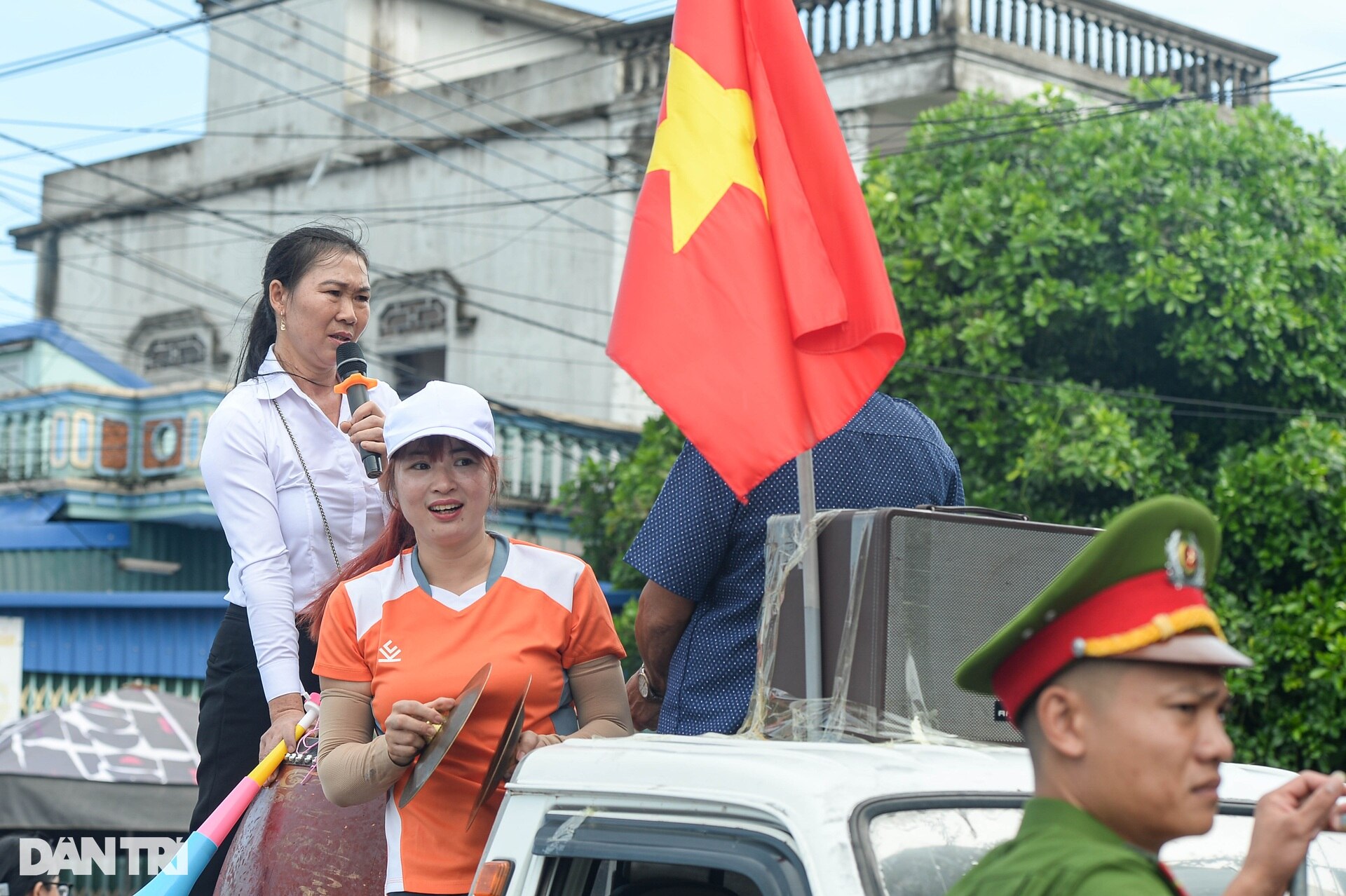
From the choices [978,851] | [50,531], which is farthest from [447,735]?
[50,531]

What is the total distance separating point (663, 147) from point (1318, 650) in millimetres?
6937

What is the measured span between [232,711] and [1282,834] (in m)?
2.66

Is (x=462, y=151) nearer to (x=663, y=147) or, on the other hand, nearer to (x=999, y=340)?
(x=999, y=340)

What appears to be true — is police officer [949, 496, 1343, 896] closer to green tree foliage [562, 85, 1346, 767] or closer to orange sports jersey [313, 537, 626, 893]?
orange sports jersey [313, 537, 626, 893]

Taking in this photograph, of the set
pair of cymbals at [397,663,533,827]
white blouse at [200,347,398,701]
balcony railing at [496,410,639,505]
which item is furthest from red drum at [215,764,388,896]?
balcony railing at [496,410,639,505]

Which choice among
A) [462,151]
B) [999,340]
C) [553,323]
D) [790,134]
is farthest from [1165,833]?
[462,151]

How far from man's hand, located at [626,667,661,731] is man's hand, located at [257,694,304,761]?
0.72 meters

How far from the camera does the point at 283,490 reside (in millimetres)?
3838

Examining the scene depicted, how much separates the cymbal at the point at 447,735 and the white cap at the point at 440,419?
48 centimetres

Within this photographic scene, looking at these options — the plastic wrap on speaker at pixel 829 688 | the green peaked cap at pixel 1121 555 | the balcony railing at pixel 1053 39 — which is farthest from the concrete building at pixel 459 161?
the green peaked cap at pixel 1121 555

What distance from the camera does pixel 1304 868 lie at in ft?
7.98

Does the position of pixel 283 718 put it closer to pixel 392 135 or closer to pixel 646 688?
→ pixel 646 688

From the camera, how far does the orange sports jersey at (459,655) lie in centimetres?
296

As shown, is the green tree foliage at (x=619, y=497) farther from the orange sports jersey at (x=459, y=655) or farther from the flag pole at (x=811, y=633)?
the flag pole at (x=811, y=633)
